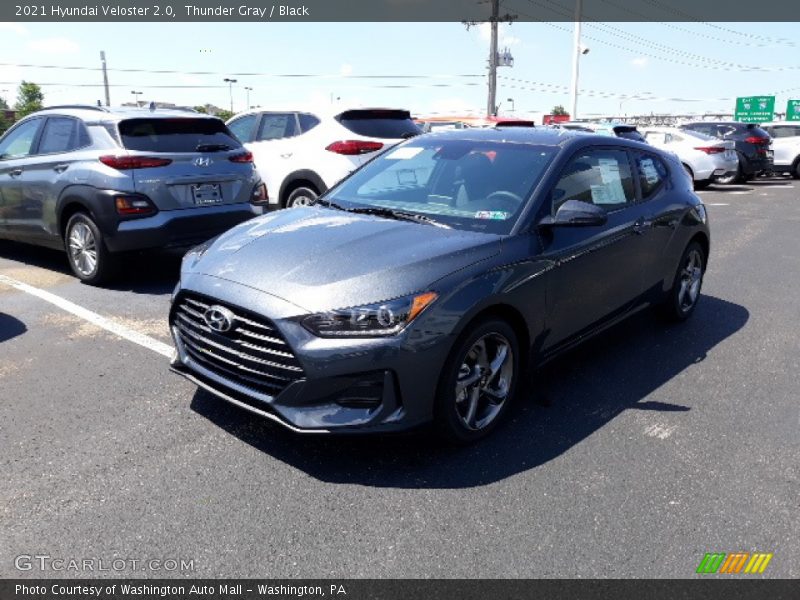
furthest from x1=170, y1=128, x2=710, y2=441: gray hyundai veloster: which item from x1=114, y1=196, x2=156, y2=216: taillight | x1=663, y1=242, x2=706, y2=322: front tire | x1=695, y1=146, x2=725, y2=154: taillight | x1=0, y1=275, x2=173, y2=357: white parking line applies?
x1=695, y1=146, x2=725, y2=154: taillight

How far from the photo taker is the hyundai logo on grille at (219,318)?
3.16 meters

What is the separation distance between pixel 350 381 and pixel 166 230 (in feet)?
12.6

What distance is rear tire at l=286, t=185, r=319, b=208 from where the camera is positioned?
8711 mm

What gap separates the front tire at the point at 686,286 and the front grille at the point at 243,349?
11.7 ft

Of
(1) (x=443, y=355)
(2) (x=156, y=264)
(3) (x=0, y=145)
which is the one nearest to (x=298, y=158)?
(2) (x=156, y=264)

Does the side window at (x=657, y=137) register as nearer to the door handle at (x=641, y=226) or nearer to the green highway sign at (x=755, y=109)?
the door handle at (x=641, y=226)

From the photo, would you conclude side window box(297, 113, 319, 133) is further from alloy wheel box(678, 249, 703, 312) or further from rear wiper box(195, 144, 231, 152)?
alloy wheel box(678, 249, 703, 312)

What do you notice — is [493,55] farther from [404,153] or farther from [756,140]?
[404,153]

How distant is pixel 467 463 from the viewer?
3.26 metres

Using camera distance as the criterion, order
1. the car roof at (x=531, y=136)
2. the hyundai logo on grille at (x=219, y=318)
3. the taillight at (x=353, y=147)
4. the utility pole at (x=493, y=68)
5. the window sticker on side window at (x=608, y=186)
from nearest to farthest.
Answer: the hyundai logo on grille at (x=219, y=318), the car roof at (x=531, y=136), the window sticker on side window at (x=608, y=186), the taillight at (x=353, y=147), the utility pole at (x=493, y=68)

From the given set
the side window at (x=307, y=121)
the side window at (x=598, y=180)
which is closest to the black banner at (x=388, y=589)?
the side window at (x=598, y=180)

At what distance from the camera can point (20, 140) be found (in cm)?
724

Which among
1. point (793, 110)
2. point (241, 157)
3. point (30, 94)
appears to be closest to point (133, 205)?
point (241, 157)
